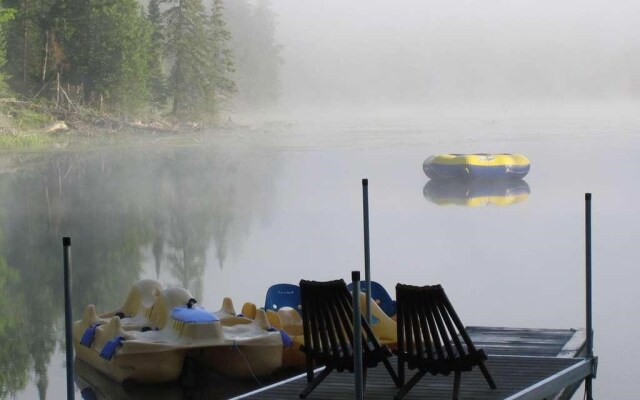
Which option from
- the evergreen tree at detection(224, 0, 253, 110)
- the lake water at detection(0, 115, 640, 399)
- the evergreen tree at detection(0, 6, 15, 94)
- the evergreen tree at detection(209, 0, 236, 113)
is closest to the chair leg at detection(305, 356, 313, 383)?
the lake water at detection(0, 115, 640, 399)

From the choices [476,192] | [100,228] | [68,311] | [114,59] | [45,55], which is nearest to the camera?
[68,311]

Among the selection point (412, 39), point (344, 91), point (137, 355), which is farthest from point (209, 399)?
point (412, 39)

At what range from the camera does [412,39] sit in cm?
7375

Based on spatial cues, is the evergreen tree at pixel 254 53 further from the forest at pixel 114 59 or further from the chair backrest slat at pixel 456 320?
the chair backrest slat at pixel 456 320

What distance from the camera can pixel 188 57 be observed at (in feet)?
147

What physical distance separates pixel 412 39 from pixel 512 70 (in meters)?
5.90

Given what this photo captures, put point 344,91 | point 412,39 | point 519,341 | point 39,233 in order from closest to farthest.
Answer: point 519,341 < point 39,233 < point 344,91 < point 412,39

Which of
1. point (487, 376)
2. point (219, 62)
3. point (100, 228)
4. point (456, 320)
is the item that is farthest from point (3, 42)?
point (456, 320)

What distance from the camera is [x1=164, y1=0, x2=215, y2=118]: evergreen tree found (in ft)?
145

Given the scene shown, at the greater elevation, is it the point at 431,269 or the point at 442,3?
the point at 442,3

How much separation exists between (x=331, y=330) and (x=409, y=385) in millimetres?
400

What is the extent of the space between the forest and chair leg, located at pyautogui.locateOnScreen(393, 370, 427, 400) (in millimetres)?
30727

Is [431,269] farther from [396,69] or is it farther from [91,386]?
[396,69]

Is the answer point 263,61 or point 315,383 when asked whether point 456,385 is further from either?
point 263,61
